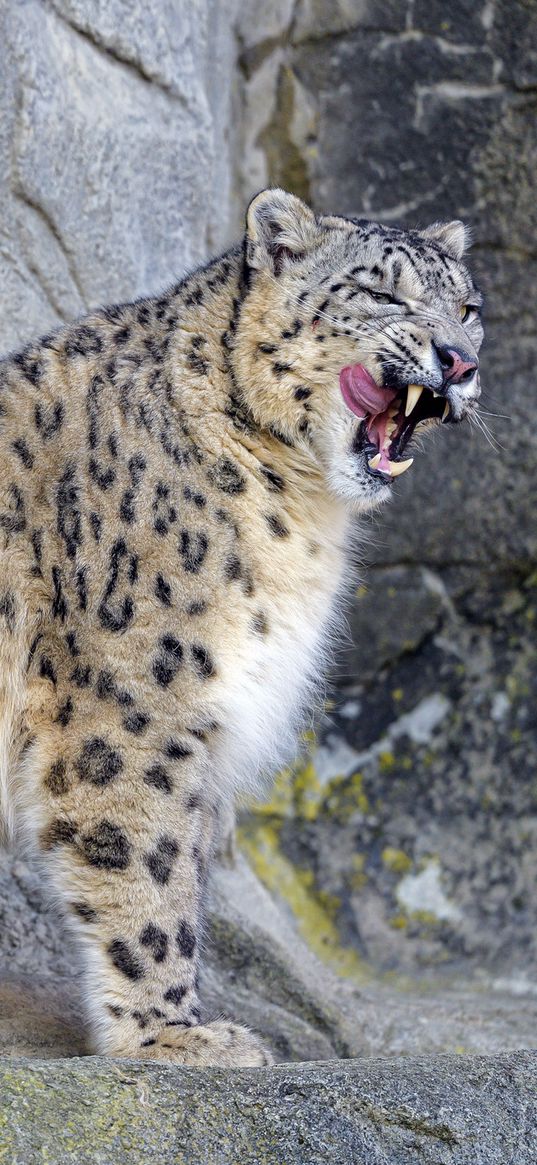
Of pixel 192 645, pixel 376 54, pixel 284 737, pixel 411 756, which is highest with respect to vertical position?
pixel 376 54

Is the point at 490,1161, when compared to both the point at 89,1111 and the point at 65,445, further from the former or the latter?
the point at 65,445

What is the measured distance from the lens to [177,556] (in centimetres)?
278

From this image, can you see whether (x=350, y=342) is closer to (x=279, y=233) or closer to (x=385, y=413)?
(x=385, y=413)

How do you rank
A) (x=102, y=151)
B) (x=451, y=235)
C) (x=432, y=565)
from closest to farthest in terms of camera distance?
(x=451, y=235) → (x=102, y=151) → (x=432, y=565)

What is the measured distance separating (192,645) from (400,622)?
8.23 feet

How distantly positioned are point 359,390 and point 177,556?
19.4 inches

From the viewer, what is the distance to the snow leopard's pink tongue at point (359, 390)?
2.87 metres

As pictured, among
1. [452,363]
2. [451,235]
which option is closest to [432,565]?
[451,235]

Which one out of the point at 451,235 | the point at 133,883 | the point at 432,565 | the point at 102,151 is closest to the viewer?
the point at 133,883

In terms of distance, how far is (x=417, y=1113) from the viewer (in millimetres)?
2088

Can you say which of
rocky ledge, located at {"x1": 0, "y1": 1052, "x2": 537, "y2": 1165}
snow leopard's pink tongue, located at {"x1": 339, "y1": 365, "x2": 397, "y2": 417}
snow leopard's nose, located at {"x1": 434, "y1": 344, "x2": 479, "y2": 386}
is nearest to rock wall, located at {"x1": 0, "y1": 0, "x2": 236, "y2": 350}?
snow leopard's pink tongue, located at {"x1": 339, "y1": 365, "x2": 397, "y2": 417}

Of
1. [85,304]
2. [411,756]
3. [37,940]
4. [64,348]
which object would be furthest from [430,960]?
[64,348]

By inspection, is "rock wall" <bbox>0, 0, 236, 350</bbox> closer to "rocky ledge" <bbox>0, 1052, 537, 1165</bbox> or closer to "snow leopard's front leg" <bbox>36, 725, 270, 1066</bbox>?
"snow leopard's front leg" <bbox>36, 725, 270, 1066</bbox>

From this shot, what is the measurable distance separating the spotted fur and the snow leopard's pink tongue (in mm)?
22
